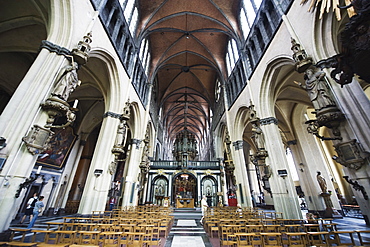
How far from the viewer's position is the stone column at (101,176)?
20.8 feet

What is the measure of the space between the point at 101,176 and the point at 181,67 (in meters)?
16.5

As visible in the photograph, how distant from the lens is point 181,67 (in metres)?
19.9

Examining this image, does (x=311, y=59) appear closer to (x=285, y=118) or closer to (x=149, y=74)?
(x=285, y=118)

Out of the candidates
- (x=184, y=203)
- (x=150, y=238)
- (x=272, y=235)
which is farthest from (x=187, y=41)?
(x=272, y=235)

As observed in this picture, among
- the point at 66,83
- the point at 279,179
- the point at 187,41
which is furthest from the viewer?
the point at 187,41

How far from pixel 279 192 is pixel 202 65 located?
1638cm

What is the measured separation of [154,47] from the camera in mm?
16359

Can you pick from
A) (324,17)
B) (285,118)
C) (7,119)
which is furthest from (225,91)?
(7,119)

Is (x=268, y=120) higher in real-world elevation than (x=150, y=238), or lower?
higher

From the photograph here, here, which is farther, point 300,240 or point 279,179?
point 279,179

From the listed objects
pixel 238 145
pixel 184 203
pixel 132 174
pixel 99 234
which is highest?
pixel 238 145

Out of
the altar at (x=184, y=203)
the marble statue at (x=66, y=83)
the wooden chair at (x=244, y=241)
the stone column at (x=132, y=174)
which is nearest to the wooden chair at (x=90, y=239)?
the wooden chair at (x=244, y=241)

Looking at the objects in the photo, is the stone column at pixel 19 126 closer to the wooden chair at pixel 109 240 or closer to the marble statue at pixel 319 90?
the wooden chair at pixel 109 240

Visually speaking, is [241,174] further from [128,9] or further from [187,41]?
[187,41]
